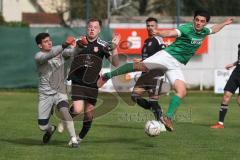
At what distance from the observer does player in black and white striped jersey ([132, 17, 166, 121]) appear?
14250mm

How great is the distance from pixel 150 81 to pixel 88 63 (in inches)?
158

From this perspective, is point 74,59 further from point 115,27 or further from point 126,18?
point 126,18

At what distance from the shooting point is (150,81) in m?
15.2

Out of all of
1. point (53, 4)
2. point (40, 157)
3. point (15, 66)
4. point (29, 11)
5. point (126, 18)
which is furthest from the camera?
point (29, 11)

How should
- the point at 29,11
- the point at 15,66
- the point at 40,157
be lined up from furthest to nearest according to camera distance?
the point at 29,11
the point at 15,66
the point at 40,157

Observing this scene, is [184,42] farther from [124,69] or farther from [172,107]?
[124,69]

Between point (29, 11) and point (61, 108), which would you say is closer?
point (61, 108)

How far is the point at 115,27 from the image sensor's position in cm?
2817

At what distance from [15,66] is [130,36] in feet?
15.8

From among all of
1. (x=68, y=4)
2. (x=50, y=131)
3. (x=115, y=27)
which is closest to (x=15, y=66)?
(x=115, y=27)

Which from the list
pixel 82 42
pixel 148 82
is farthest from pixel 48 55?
pixel 148 82

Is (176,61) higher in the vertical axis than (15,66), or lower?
higher

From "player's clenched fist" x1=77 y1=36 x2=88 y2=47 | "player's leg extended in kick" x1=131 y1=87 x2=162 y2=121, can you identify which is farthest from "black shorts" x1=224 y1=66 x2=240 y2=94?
"player's clenched fist" x1=77 y1=36 x2=88 y2=47

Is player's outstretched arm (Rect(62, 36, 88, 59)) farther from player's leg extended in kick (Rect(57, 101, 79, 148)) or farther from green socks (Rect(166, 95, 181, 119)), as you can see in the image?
green socks (Rect(166, 95, 181, 119))
